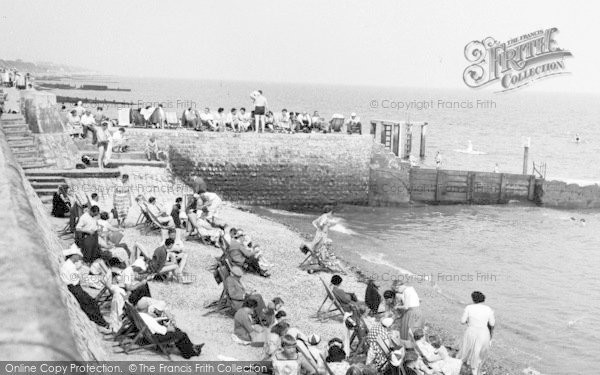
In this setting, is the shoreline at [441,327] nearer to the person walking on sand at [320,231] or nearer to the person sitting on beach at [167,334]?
the person walking on sand at [320,231]

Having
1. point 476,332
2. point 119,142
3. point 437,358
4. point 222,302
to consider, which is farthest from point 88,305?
point 119,142

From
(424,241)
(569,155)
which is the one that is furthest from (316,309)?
(569,155)

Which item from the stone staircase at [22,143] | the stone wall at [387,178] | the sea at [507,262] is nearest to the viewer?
the sea at [507,262]

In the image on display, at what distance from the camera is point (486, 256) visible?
22562 mm

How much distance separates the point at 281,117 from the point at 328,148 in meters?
2.44

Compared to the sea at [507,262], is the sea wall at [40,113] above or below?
above

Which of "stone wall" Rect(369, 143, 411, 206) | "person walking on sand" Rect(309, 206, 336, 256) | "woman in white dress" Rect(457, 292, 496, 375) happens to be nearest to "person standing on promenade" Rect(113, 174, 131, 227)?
"person walking on sand" Rect(309, 206, 336, 256)

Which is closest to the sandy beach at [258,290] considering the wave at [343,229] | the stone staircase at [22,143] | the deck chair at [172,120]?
the stone staircase at [22,143]

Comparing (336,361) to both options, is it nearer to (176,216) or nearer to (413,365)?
(413,365)

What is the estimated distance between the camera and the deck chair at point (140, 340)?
27.1ft

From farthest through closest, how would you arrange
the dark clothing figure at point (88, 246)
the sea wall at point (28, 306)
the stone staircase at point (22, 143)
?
the stone staircase at point (22, 143) → the dark clothing figure at point (88, 246) → the sea wall at point (28, 306)

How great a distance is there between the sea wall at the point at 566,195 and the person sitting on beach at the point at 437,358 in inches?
947

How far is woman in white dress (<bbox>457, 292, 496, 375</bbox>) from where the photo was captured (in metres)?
9.42

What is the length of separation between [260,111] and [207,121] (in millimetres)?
2209
